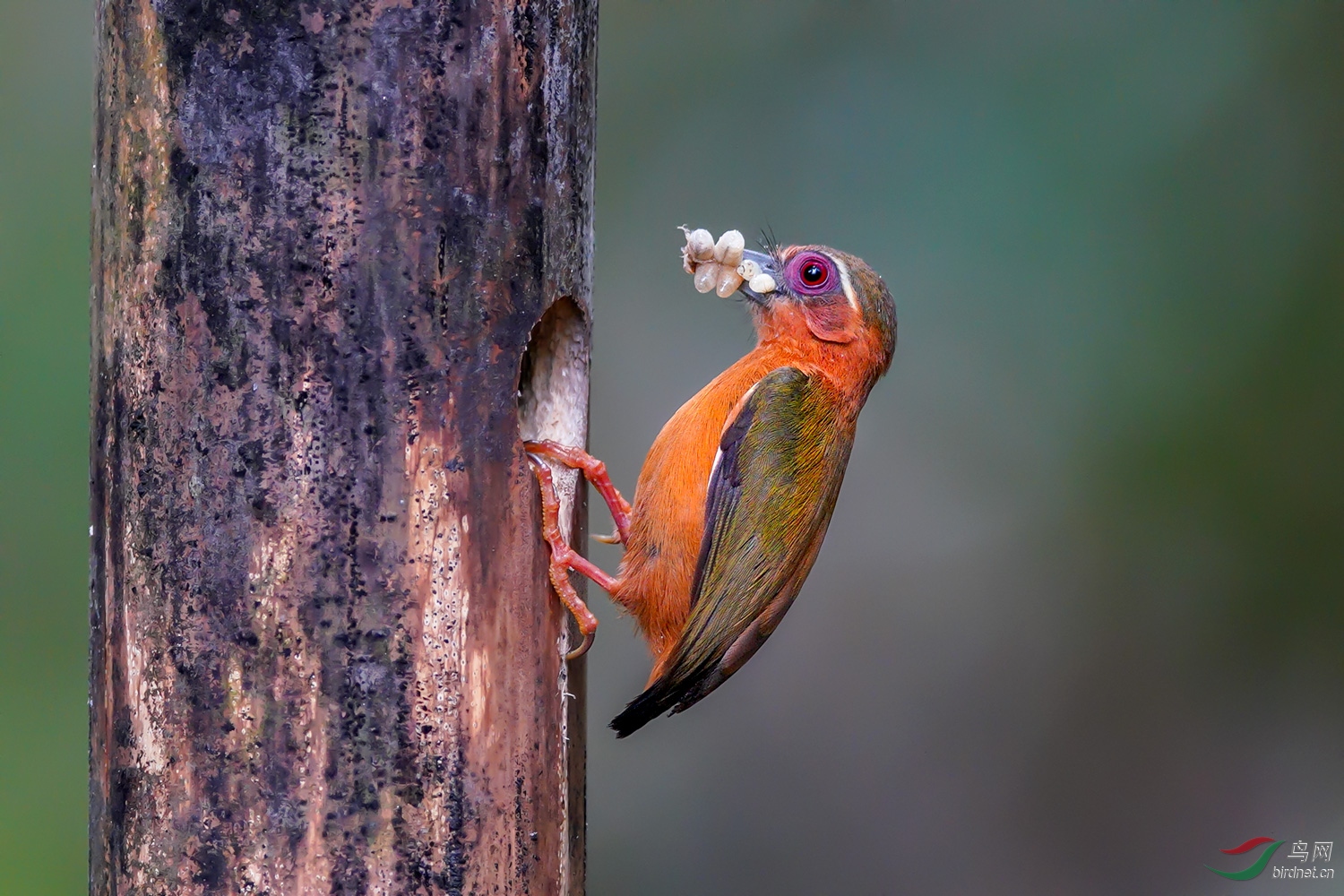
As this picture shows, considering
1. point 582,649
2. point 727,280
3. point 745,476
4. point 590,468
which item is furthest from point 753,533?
point 727,280

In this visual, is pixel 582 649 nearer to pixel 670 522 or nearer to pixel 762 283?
pixel 670 522

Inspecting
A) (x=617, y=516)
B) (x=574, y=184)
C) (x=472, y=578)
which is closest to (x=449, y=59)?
(x=574, y=184)

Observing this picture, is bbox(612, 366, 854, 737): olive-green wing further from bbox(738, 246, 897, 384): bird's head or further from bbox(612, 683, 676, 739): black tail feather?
bbox(738, 246, 897, 384): bird's head

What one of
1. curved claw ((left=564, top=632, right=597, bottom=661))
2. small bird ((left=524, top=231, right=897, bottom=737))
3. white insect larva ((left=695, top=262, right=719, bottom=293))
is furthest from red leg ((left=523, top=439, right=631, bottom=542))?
white insect larva ((left=695, top=262, right=719, bottom=293))

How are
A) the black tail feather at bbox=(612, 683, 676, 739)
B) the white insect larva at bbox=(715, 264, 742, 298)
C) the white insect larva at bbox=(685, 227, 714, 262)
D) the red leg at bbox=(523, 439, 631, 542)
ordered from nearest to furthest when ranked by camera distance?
the red leg at bbox=(523, 439, 631, 542) < the black tail feather at bbox=(612, 683, 676, 739) < the white insect larva at bbox=(685, 227, 714, 262) < the white insect larva at bbox=(715, 264, 742, 298)

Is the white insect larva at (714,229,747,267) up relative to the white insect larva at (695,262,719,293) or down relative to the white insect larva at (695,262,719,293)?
up

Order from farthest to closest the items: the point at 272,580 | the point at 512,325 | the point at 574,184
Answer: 1. the point at 574,184
2. the point at 512,325
3. the point at 272,580

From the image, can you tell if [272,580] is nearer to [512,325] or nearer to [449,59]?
[512,325]
